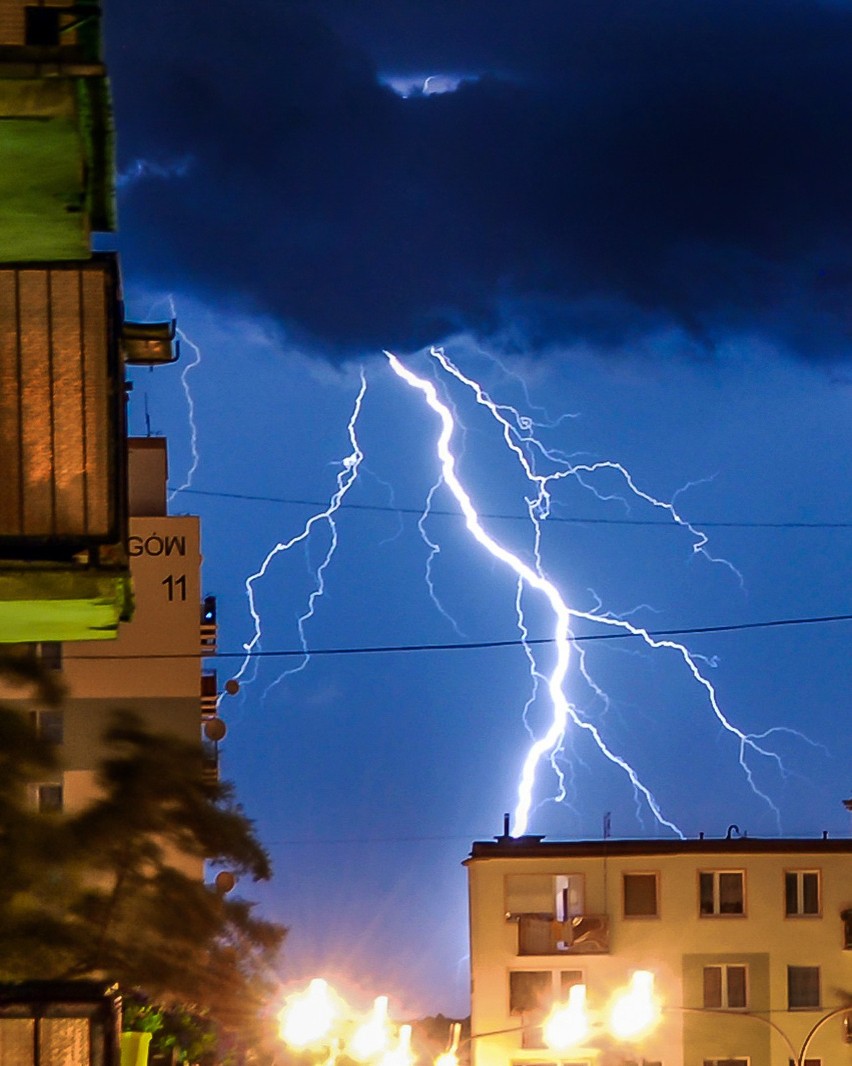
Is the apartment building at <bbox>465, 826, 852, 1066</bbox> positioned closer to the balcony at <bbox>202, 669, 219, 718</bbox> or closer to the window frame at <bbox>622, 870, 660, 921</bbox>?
the window frame at <bbox>622, 870, 660, 921</bbox>

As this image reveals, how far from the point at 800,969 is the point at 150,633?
14.0 metres

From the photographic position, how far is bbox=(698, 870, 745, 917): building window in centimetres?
3269

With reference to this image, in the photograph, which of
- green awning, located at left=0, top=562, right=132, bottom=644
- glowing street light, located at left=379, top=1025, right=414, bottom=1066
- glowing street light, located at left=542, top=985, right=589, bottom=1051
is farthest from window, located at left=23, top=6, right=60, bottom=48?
glowing street light, located at left=379, top=1025, right=414, bottom=1066

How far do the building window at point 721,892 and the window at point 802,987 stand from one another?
1.38 meters

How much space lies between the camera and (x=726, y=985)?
32688 mm

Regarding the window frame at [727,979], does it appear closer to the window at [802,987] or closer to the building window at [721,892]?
the window at [802,987]

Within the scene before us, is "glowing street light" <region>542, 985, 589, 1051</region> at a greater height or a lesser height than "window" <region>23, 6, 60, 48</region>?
lesser

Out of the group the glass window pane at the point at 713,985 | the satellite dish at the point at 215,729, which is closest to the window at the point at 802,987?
the glass window pane at the point at 713,985

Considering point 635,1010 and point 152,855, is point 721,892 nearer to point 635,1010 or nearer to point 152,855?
point 635,1010

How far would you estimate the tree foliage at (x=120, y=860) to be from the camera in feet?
29.1

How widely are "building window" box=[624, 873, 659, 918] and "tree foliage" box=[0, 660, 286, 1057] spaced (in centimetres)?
2247

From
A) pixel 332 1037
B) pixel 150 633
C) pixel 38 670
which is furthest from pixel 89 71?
pixel 150 633

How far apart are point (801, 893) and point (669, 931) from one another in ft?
7.92

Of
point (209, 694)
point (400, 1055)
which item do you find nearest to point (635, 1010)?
point (400, 1055)
